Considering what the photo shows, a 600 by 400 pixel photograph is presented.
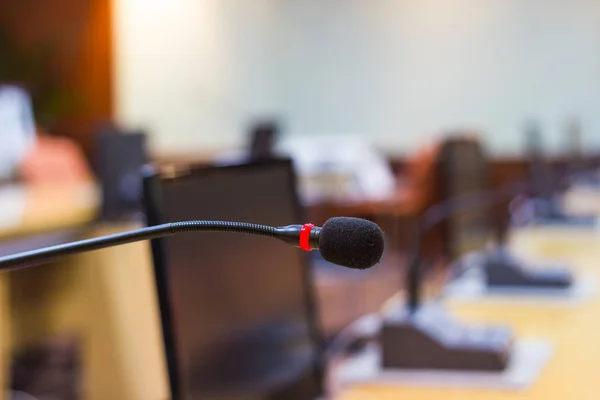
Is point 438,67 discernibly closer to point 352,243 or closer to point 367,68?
point 367,68

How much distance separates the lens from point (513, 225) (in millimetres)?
3943

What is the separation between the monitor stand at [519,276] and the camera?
239 cm

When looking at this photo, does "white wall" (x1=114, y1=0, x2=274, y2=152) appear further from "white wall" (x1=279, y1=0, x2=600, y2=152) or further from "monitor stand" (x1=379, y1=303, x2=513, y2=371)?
"monitor stand" (x1=379, y1=303, x2=513, y2=371)

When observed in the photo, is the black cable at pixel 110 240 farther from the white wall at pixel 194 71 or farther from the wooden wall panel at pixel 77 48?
the wooden wall panel at pixel 77 48

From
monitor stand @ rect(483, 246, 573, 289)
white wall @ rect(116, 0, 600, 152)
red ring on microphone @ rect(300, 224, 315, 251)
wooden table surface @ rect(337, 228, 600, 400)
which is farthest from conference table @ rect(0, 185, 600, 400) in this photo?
white wall @ rect(116, 0, 600, 152)

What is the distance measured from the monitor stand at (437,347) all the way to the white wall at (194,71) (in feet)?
16.3

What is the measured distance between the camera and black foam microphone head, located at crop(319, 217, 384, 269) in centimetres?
70

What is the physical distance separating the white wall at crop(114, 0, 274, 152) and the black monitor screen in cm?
507

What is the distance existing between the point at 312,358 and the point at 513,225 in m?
2.57

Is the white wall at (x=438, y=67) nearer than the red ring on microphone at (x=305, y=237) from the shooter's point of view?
No

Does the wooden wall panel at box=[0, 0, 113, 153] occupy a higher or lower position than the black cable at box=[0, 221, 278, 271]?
higher

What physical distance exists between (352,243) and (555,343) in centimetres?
130

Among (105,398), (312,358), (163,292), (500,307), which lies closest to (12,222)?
(105,398)

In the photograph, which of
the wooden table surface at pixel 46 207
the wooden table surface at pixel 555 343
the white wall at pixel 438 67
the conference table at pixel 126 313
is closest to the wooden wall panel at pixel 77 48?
the white wall at pixel 438 67
